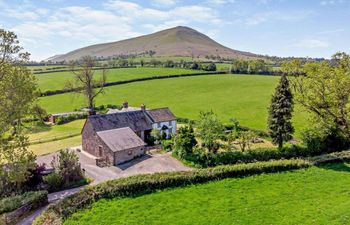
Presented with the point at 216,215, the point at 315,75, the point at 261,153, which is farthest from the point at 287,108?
the point at 216,215

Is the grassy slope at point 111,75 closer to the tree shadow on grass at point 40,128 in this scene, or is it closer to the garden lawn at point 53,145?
the tree shadow on grass at point 40,128

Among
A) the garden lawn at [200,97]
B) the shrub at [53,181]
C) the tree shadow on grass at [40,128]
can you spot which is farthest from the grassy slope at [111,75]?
the shrub at [53,181]

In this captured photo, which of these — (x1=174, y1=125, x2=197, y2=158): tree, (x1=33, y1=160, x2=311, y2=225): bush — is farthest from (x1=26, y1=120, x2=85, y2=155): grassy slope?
(x1=33, y1=160, x2=311, y2=225): bush

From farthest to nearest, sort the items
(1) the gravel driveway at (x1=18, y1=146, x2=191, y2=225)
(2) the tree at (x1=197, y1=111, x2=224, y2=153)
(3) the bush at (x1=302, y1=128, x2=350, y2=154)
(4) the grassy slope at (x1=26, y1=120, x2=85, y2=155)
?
(4) the grassy slope at (x1=26, y1=120, x2=85, y2=155)
(3) the bush at (x1=302, y1=128, x2=350, y2=154)
(2) the tree at (x1=197, y1=111, x2=224, y2=153)
(1) the gravel driveway at (x1=18, y1=146, x2=191, y2=225)

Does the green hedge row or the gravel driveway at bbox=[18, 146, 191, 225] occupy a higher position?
the green hedge row

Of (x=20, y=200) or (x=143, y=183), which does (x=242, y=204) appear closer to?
(x=143, y=183)

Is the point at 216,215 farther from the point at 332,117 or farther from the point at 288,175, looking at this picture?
the point at 332,117

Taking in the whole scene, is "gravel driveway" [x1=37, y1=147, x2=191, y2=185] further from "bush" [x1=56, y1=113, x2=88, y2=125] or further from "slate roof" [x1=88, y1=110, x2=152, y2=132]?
"bush" [x1=56, y1=113, x2=88, y2=125]
